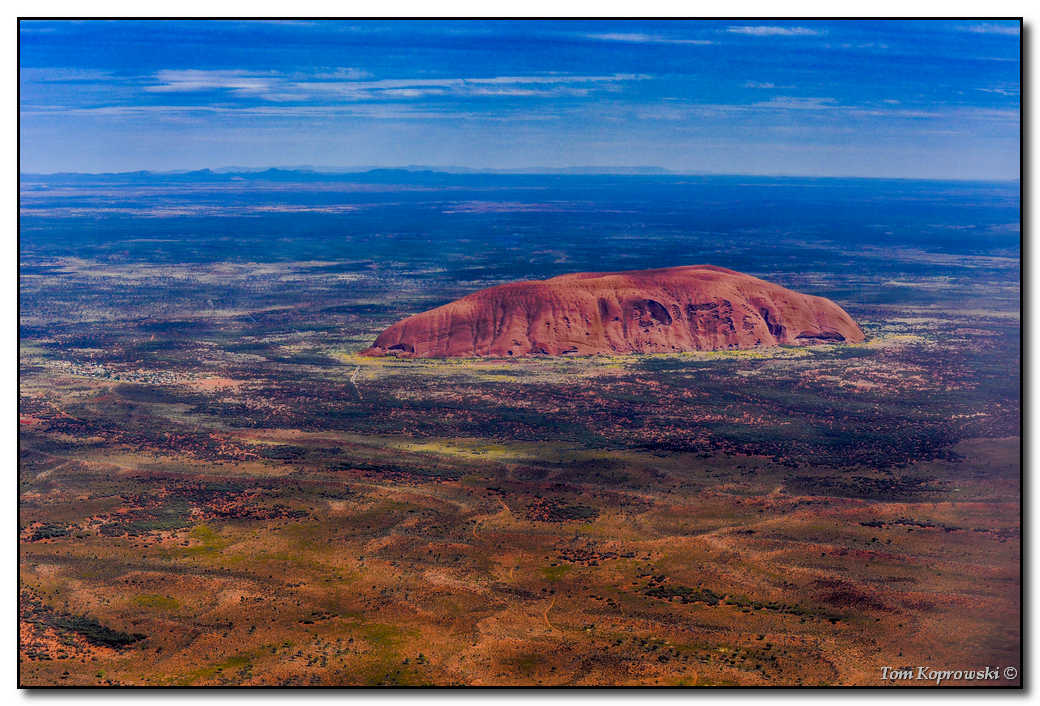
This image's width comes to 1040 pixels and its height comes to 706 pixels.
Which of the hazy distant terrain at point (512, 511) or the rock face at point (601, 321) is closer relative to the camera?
the hazy distant terrain at point (512, 511)

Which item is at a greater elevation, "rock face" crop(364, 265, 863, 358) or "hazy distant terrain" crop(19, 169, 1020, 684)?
"rock face" crop(364, 265, 863, 358)

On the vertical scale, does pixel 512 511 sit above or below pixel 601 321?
below

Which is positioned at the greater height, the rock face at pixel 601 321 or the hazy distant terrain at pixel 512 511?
the rock face at pixel 601 321

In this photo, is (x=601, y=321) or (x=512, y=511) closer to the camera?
(x=512, y=511)

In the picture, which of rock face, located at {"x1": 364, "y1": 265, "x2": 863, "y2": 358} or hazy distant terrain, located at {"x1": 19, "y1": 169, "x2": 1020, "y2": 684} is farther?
rock face, located at {"x1": 364, "y1": 265, "x2": 863, "y2": 358}
